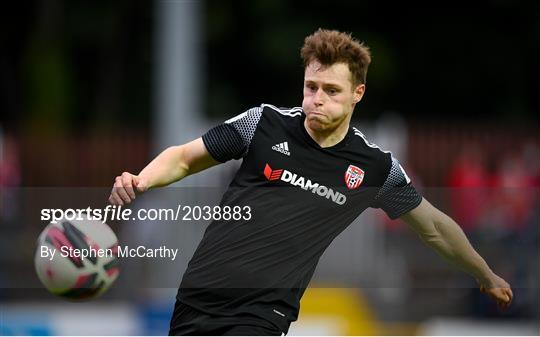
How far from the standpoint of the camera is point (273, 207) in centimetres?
566

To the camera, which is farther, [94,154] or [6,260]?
[94,154]

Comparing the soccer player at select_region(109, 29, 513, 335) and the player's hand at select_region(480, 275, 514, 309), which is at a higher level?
the soccer player at select_region(109, 29, 513, 335)

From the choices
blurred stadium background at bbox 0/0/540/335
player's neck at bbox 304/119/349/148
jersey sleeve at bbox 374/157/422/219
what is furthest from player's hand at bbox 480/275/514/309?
blurred stadium background at bbox 0/0/540/335

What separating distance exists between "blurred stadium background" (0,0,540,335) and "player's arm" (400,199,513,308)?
4.38ft

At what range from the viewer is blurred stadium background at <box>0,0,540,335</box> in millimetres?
11086

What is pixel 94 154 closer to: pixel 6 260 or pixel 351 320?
pixel 6 260

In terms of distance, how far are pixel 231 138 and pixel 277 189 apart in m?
0.32

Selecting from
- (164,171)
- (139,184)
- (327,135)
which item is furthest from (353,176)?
(139,184)

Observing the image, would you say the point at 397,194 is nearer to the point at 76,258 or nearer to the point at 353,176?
the point at 353,176

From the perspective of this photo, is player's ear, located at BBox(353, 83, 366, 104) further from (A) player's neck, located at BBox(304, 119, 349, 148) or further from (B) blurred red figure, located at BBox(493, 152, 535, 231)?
(B) blurred red figure, located at BBox(493, 152, 535, 231)

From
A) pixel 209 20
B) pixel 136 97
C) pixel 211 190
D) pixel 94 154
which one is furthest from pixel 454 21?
pixel 211 190

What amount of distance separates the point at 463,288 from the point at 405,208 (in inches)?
268

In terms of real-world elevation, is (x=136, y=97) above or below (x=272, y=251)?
below

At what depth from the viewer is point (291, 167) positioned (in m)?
5.64
